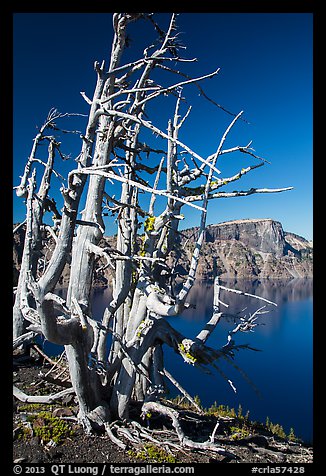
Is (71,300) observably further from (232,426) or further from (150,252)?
(232,426)

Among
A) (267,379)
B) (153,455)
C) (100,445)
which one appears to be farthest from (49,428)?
(267,379)

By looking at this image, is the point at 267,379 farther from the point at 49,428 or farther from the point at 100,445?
the point at 49,428

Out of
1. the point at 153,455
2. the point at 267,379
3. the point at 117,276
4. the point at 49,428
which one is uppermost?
the point at 117,276

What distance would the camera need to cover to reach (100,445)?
5492 millimetres

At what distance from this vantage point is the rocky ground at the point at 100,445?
5.11m

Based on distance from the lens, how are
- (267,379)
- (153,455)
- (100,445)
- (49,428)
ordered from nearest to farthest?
(153,455)
(100,445)
(49,428)
(267,379)

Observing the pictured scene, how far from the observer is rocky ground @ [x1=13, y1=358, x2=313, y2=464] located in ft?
16.8

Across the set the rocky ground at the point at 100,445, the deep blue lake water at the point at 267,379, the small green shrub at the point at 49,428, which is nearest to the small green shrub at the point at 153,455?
the rocky ground at the point at 100,445

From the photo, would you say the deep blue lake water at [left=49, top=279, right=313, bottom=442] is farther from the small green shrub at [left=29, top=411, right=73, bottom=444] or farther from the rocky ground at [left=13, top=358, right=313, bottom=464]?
the small green shrub at [left=29, top=411, right=73, bottom=444]

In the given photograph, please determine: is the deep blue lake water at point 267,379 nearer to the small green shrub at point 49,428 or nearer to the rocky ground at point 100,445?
the rocky ground at point 100,445

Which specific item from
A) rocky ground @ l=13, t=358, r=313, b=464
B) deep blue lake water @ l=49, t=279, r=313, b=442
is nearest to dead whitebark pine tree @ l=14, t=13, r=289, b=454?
rocky ground @ l=13, t=358, r=313, b=464

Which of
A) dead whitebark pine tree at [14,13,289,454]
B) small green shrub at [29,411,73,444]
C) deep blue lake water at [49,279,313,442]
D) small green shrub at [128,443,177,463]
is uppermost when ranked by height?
dead whitebark pine tree at [14,13,289,454]
